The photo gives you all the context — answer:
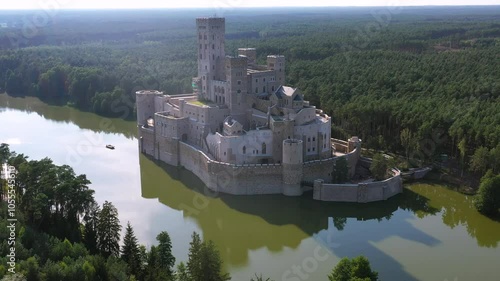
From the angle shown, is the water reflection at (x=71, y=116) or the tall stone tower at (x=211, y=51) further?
the water reflection at (x=71, y=116)

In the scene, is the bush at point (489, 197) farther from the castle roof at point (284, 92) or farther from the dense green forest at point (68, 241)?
the dense green forest at point (68, 241)

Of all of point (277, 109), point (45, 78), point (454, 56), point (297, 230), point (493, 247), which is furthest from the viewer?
point (45, 78)

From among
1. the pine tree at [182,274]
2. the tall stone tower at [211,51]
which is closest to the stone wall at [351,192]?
the tall stone tower at [211,51]

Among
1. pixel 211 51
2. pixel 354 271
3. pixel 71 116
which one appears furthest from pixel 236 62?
pixel 71 116

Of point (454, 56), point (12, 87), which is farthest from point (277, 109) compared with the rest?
point (12, 87)

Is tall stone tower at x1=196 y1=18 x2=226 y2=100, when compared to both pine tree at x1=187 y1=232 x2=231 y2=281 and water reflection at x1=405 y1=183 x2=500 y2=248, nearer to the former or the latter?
water reflection at x1=405 y1=183 x2=500 y2=248

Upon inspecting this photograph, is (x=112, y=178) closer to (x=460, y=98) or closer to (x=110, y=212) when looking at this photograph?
(x=110, y=212)

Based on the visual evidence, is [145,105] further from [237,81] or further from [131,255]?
[131,255]

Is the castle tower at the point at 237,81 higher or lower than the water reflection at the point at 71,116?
higher
